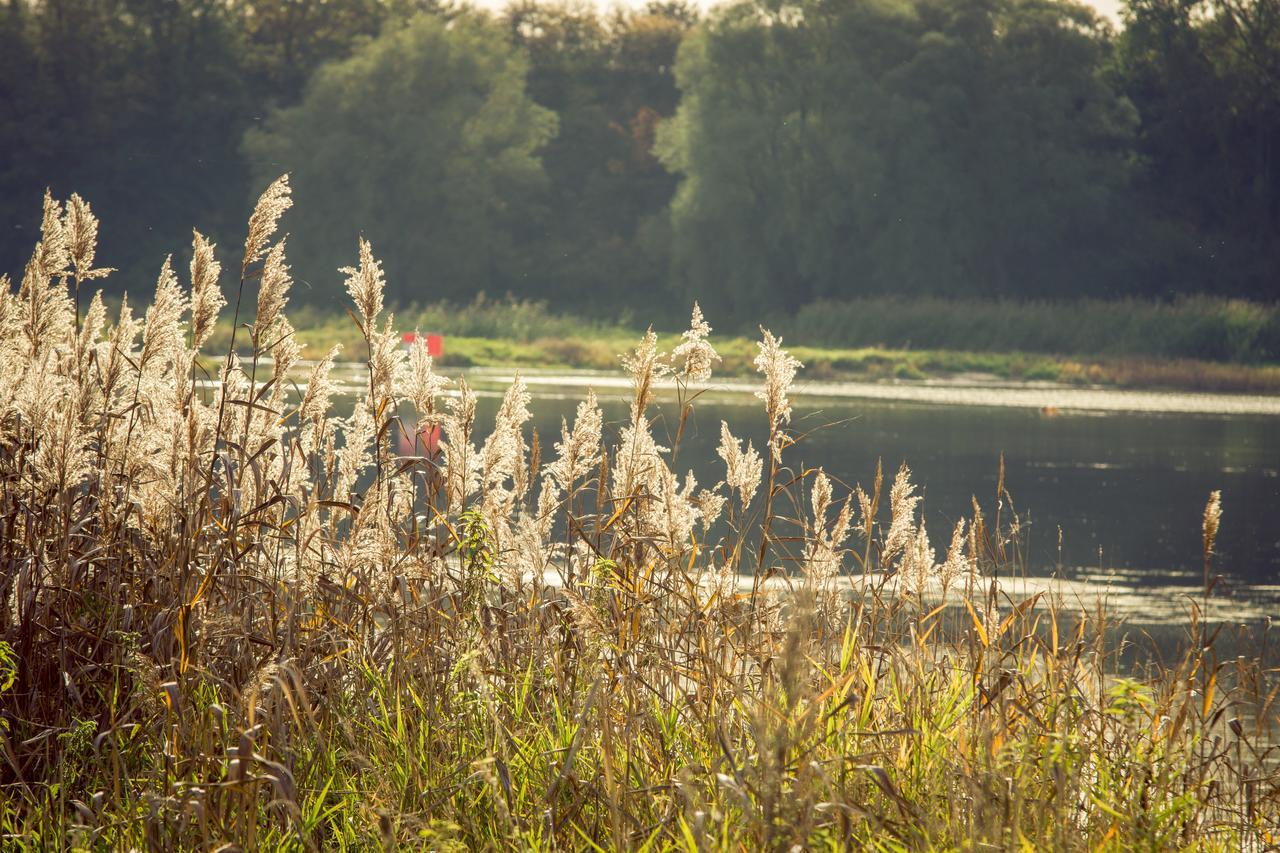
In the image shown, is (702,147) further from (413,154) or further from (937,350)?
(937,350)

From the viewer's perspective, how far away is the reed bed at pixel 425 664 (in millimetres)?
3131

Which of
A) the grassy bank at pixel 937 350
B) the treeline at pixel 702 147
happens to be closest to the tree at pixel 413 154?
the treeline at pixel 702 147

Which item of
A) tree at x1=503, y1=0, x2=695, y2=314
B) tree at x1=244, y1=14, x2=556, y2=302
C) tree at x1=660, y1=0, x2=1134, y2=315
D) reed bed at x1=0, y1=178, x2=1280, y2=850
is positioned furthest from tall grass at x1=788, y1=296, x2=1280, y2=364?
reed bed at x1=0, y1=178, x2=1280, y2=850

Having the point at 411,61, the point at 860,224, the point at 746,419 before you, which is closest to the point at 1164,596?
the point at 746,419

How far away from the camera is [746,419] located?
1872cm

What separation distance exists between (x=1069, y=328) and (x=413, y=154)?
22.6 meters

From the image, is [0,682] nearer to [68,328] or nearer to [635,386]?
[68,328]

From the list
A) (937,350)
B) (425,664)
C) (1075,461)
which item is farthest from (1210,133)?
(425,664)

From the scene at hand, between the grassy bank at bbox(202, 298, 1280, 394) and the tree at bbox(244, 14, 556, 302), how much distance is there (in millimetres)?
9020

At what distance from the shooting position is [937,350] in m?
34.2

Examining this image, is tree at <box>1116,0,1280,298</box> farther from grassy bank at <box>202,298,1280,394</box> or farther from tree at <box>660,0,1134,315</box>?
grassy bank at <box>202,298,1280,394</box>

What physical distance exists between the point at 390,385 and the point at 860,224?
128ft

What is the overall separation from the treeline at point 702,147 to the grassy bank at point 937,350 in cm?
507

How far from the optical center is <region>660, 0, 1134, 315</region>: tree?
135ft
